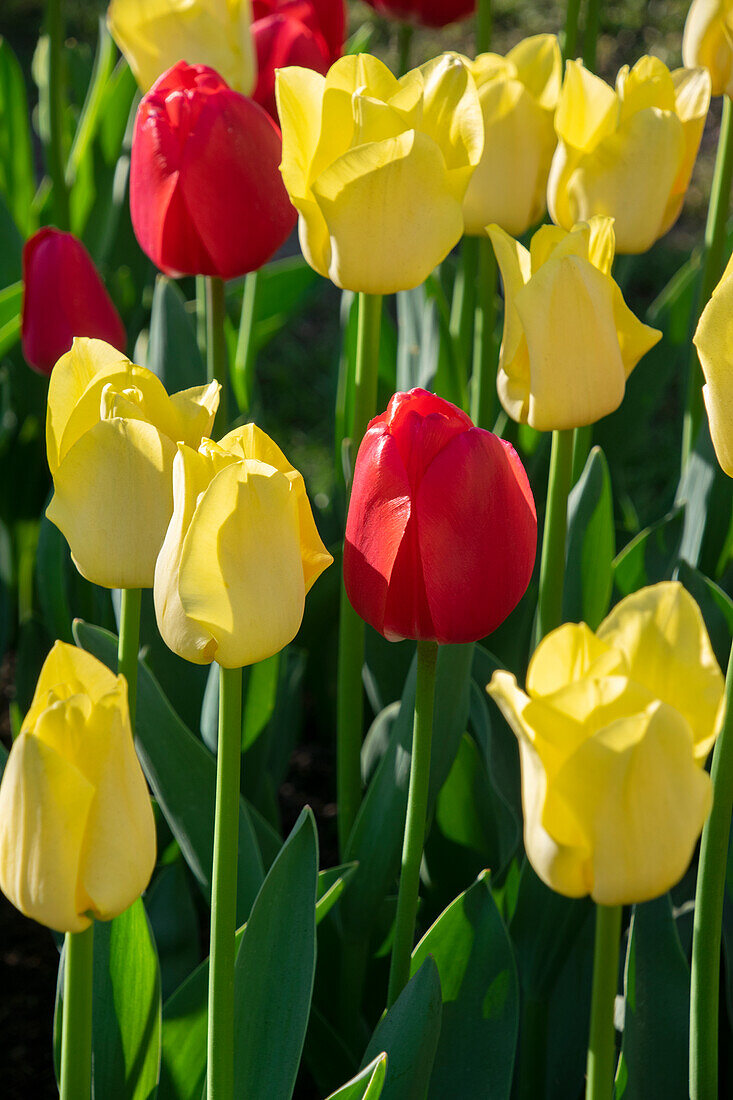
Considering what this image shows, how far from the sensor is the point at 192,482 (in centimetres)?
49

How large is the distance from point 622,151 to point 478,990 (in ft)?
1.84

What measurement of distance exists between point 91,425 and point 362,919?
1.44ft

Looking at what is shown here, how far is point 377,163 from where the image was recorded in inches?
28.0

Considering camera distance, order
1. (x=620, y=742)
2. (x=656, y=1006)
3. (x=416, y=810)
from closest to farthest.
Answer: (x=620, y=742) → (x=416, y=810) → (x=656, y=1006)

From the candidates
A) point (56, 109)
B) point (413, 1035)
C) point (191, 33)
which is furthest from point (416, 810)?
point (56, 109)

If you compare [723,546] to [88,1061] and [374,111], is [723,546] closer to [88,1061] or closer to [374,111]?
[374,111]

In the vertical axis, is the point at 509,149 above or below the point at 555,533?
above

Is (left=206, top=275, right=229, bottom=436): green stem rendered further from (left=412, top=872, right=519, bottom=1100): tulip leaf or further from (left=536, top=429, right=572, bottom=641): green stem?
(left=412, top=872, right=519, bottom=1100): tulip leaf

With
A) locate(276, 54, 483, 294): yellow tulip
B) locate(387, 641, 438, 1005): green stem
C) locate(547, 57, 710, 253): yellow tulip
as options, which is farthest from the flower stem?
locate(387, 641, 438, 1005): green stem

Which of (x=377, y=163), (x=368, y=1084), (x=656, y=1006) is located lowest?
(x=656, y=1006)

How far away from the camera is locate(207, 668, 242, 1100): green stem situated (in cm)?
51

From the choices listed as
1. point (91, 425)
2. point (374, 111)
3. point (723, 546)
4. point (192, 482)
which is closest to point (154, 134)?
point (374, 111)

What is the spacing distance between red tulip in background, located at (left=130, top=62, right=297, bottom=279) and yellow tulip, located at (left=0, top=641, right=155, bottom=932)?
522 mm

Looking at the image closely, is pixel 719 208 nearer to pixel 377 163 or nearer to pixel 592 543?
pixel 592 543
